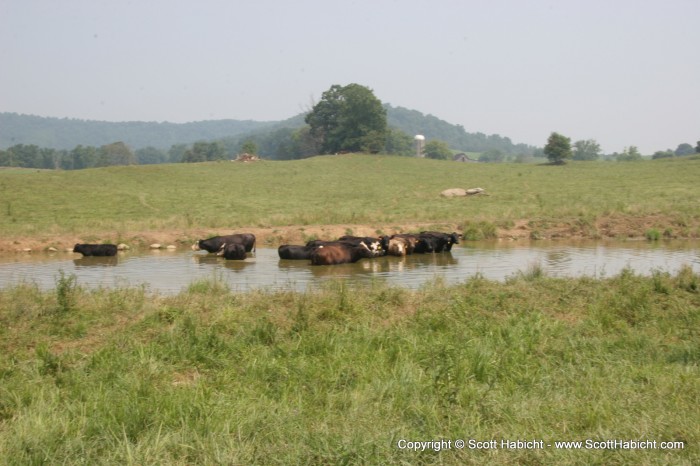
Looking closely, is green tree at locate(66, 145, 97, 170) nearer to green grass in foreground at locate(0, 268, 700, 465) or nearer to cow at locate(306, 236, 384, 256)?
cow at locate(306, 236, 384, 256)

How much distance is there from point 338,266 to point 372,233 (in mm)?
6391

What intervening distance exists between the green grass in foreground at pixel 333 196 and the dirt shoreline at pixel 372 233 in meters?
0.25

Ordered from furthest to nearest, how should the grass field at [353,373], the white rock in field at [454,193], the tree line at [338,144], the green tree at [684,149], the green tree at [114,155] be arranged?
the green tree at [684,149]
the green tree at [114,155]
the tree line at [338,144]
the white rock in field at [454,193]
the grass field at [353,373]

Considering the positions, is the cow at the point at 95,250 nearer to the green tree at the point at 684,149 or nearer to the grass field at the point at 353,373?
the grass field at the point at 353,373

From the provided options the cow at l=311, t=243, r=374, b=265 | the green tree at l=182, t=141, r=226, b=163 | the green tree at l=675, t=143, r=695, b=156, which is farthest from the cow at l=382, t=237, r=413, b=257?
the green tree at l=675, t=143, r=695, b=156

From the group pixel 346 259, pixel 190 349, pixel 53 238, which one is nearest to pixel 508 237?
pixel 346 259

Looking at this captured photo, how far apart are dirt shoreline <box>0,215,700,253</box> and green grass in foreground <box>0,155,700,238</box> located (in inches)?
9.9

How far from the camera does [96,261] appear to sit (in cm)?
1725

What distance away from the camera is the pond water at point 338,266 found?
43.1 feet

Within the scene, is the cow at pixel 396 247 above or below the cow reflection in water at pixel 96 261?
above

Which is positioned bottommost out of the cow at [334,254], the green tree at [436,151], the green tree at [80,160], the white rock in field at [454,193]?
the cow at [334,254]

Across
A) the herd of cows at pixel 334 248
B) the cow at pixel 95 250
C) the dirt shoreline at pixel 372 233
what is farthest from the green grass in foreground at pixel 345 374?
the dirt shoreline at pixel 372 233

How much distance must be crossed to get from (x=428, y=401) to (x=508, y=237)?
17.6 metres

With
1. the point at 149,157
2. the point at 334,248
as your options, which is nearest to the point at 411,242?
the point at 334,248
